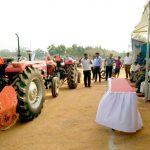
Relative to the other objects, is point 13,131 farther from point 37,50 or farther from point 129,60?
point 129,60

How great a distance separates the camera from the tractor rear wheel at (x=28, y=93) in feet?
19.2

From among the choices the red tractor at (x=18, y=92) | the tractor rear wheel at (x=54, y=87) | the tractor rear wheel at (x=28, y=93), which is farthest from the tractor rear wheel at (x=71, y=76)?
the tractor rear wheel at (x=28, y=93)

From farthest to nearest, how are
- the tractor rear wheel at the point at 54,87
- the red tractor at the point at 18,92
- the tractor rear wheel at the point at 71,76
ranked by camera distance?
1. the tractor rear wheel at the point at 71,76
2. the tractor rear wheel at the point at 54,87
3. the red tractor at the point at 18,92

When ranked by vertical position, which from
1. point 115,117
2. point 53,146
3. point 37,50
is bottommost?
point 53,146

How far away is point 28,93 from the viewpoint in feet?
20.1

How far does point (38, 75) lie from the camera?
684cm

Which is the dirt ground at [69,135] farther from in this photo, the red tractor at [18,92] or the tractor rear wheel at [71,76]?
the tractor rear wheel at [71,76]

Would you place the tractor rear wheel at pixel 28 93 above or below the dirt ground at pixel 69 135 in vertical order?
above

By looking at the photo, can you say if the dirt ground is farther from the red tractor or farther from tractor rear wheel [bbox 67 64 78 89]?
tractor rear wheel [bbox 67 64 78 89]

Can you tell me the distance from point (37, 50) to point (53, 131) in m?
4.61

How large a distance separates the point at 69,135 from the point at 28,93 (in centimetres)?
145

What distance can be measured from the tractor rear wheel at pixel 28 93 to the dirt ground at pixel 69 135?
0.27m

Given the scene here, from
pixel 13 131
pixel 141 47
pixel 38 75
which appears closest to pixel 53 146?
pixel 13 131

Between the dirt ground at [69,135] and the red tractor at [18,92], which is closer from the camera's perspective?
the dirt ground at [69,135]
